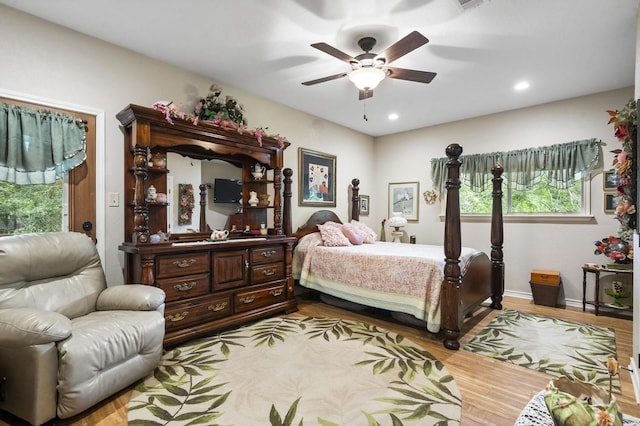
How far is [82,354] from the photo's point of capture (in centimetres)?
170

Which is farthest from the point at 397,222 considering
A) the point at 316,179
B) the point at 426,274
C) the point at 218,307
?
the point at 218,307

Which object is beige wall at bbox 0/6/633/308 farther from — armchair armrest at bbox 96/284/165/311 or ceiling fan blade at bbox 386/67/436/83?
ceiling fan blade at bbox 386/67/436/83

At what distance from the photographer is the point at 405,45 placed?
2275 mm

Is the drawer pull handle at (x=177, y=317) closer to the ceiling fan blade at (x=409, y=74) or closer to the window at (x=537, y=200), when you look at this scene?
the ceiling fan blade at (x=409, y=74)

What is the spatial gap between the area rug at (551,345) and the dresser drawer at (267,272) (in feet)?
6.56

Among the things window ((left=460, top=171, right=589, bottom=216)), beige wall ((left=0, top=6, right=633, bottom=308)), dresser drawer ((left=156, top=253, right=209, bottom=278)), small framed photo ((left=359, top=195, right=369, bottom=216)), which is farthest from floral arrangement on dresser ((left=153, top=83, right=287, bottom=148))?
window ((left=460, top=171, right=589, bottom=216))

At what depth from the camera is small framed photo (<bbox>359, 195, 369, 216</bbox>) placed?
555cm

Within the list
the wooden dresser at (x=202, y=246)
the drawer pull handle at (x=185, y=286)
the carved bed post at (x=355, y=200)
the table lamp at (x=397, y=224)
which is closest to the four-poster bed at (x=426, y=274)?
the wooden dresser at (x=202, y=246)

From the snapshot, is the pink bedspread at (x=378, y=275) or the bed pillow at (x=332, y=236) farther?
the bed pillow at (x=332, y=236)

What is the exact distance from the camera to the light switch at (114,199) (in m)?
2.73

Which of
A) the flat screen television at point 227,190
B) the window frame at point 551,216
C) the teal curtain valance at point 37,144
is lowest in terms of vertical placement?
the window frame at point 551,216

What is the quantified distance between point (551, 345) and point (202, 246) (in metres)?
3.26

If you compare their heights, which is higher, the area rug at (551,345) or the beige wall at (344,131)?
the beige wall at (344,131)

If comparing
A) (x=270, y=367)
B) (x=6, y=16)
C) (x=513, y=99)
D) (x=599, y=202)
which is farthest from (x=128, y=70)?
(x=599, y=202)
